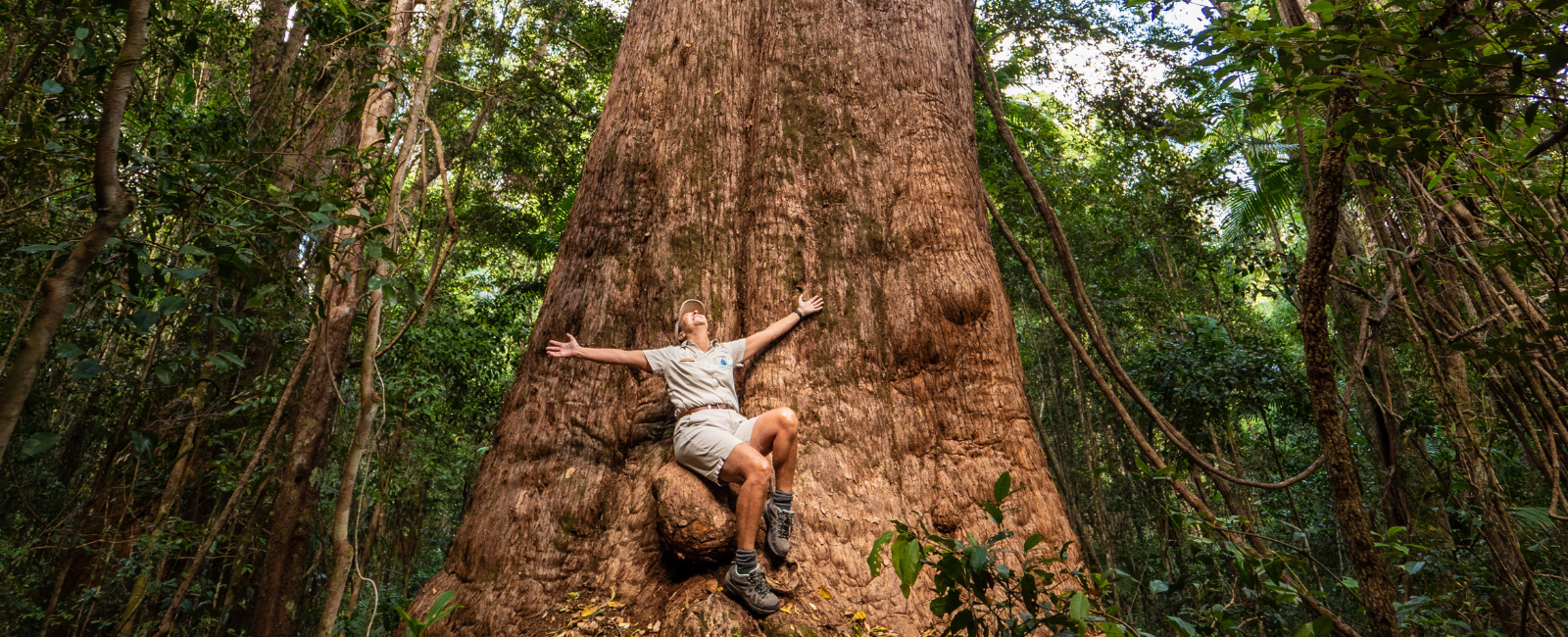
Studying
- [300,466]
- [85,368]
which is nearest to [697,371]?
[85,368]

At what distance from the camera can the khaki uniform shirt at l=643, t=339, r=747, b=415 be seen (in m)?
3.23

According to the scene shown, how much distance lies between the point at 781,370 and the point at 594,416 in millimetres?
928

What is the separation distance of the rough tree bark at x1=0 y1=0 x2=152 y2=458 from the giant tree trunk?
1.96 metres

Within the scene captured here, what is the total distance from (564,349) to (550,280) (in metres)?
0.74

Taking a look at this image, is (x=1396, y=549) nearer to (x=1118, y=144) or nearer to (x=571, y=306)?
(x=571, y=306)

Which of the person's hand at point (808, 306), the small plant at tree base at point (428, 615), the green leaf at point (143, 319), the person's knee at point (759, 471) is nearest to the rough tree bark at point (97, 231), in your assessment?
the green leaf at point (143, 319)

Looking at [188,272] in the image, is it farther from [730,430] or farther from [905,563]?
[905,563]

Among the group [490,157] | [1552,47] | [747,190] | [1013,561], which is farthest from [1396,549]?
[490,157]

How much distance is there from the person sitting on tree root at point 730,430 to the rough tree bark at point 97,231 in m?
1.81

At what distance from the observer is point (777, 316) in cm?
373

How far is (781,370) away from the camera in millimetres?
3572

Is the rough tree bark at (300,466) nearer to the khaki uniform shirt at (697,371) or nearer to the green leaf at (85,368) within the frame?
the khaki uniform shirt at (697,371)

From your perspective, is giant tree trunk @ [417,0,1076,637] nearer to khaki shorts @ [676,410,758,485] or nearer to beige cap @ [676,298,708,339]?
beige cap @ [676,298,708,339]

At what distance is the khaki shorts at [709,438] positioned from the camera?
307cm
